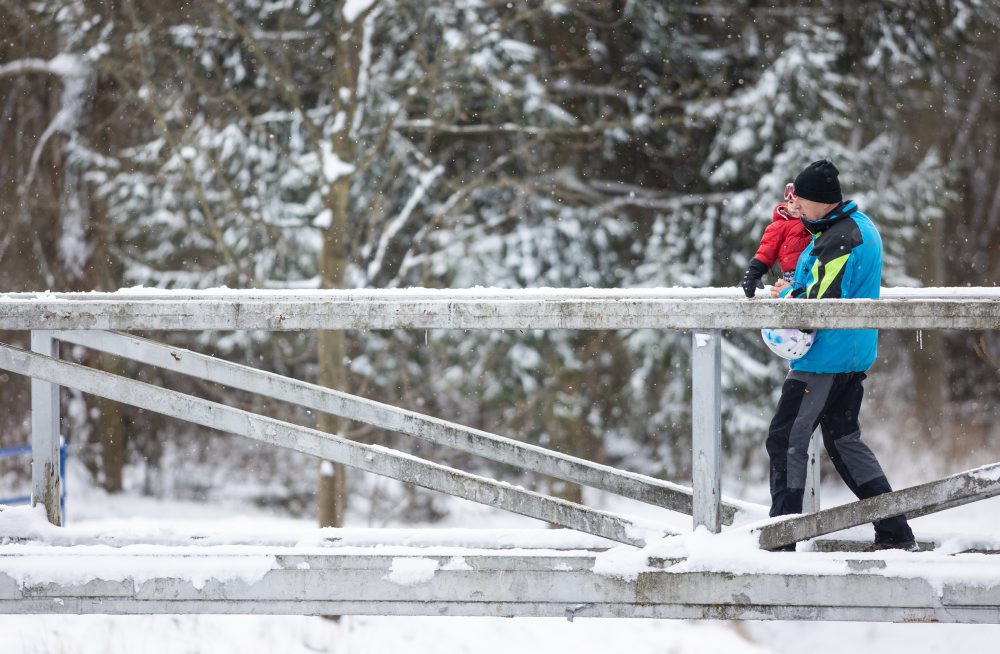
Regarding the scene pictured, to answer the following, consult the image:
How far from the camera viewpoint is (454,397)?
12.9 m

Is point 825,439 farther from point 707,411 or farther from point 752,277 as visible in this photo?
point 707,411

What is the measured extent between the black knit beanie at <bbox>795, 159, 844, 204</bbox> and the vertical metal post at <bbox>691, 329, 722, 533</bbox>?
849mm

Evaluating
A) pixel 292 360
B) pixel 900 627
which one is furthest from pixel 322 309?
pixel 900 627

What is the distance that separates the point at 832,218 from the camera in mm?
3482

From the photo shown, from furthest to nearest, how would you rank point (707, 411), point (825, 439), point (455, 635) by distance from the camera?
point (455, 635)
point (825, 439)
point (707, 411)

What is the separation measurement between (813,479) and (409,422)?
1.59 meters

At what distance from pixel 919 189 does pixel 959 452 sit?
4.51 meters

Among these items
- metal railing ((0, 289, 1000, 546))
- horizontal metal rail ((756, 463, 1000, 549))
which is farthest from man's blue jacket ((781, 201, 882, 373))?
horizontal metal rail ((756, 463, 1000, 549))

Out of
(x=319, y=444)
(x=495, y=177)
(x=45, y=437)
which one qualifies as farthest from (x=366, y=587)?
(x=495, y=177)

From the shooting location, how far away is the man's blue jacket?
133 inches

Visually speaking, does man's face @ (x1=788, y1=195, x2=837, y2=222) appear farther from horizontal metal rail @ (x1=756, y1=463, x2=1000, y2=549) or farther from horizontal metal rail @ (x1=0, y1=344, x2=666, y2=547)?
horizontal metal rail @ (x1=0, y1=344, x2=666, y2=547)

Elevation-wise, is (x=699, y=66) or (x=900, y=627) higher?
(x=699, y=66)

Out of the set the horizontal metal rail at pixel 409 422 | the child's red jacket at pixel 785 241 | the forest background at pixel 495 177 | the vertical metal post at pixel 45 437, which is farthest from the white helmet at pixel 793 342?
the forest background at pixel 495 177

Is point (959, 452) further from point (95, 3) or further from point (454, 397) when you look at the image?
point (95, 3)
